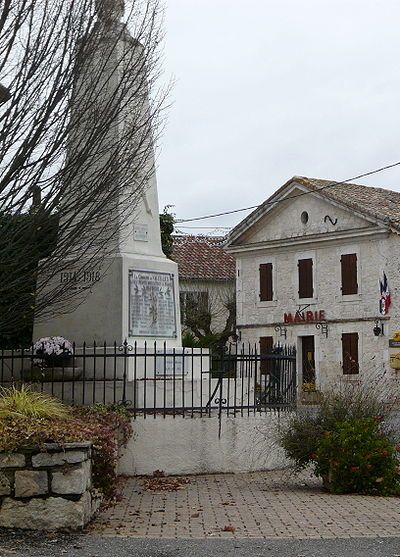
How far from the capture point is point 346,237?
3441 centimetres

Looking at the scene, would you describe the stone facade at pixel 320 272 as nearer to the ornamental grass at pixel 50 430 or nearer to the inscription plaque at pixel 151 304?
the inscription plaque at pixel 151 304

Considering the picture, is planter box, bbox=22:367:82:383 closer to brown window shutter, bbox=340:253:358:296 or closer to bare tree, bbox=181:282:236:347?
brown window shutter, bbox=340:253:358:296

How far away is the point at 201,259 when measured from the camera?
4459 cm

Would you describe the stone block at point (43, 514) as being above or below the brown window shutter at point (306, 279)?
below

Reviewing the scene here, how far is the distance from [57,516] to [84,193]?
3617 mm

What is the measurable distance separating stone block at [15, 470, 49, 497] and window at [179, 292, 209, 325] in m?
31.9

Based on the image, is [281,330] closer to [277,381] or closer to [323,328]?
[323,328]

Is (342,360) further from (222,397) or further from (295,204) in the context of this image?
(222,397)

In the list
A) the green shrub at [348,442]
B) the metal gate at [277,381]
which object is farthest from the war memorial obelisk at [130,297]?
the green shrub at [348,442]

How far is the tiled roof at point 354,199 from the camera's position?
33312mm

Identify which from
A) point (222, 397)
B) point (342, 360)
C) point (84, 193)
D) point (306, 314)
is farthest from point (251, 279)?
A: point (84, 193)

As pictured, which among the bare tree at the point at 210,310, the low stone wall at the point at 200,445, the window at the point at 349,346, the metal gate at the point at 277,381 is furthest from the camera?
the bare tree at the point at 210,310

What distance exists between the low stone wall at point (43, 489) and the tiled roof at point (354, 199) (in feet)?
84.3

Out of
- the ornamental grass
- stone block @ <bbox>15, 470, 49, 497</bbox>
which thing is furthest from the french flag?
stone block @ <bbox>15, 470, 49, 497</bbox>
